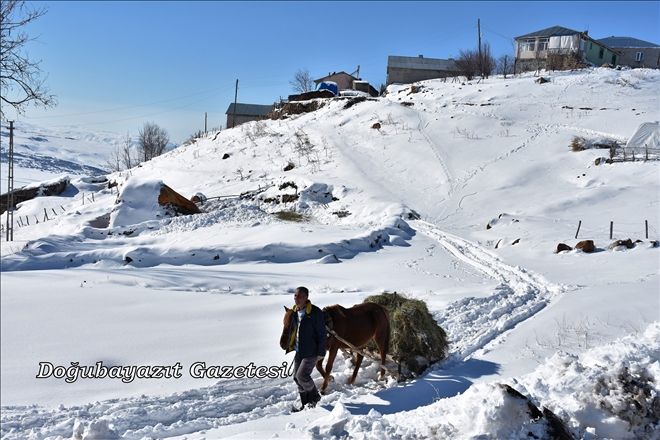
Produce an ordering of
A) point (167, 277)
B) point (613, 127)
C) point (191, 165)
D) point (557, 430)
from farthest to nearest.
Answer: point (191, 165)
point (613, 127)
point (167, 277)
point (557, 430)

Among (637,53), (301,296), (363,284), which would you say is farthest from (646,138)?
(637,53)

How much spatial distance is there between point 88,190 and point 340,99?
2117 centimetres

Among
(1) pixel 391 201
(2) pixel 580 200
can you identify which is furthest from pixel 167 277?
(2) pixel 580 200

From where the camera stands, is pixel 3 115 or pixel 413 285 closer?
pixel 413 285

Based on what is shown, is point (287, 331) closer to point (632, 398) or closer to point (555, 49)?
point (632, 398)

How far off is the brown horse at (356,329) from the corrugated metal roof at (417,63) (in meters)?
64.7

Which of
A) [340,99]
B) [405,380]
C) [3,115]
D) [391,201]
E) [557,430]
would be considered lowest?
[405,380]

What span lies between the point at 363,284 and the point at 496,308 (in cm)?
338

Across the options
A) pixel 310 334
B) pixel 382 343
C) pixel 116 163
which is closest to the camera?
pixel 310 334

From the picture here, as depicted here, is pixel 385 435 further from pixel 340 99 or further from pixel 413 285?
pixel 340 99

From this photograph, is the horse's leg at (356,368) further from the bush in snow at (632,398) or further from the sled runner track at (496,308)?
the bush in snow at (632,398)

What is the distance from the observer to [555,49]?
61.3 meters

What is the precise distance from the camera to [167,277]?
41.9ft

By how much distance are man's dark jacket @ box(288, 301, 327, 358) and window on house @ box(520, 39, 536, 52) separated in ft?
215
